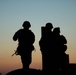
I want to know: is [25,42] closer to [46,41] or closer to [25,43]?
[25,43]

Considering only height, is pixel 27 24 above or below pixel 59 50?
above

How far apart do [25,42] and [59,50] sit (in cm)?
159

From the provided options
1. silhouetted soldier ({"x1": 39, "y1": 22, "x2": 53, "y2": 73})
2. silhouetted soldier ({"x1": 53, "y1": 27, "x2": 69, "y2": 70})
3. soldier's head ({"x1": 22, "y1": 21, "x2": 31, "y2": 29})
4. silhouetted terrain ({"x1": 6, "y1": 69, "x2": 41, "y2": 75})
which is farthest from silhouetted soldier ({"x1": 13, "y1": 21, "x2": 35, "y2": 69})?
silhouetted soldier ({"x1": 53, "y1": 27, "x2": 69, "y2": 70})

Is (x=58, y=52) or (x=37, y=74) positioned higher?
(x=58, y=52)

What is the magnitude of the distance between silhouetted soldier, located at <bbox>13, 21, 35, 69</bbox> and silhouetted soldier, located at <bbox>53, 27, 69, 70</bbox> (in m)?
1.06

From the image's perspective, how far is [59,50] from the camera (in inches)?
411

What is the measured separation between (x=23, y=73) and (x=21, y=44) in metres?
1.46

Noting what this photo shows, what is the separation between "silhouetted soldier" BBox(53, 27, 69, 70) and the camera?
10.3 meters

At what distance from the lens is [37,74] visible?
376 inches

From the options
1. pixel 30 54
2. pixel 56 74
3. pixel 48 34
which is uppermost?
pixel 48 34

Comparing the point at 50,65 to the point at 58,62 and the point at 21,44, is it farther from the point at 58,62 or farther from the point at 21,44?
the point at 21,44

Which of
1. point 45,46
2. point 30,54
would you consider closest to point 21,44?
point 30,54

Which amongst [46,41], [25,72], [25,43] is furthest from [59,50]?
[25,72]

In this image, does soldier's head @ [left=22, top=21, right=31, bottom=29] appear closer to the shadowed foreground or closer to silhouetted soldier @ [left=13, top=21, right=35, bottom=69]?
silhouetted soldier @ [left=13, top=21, right=35, bottom=69]
